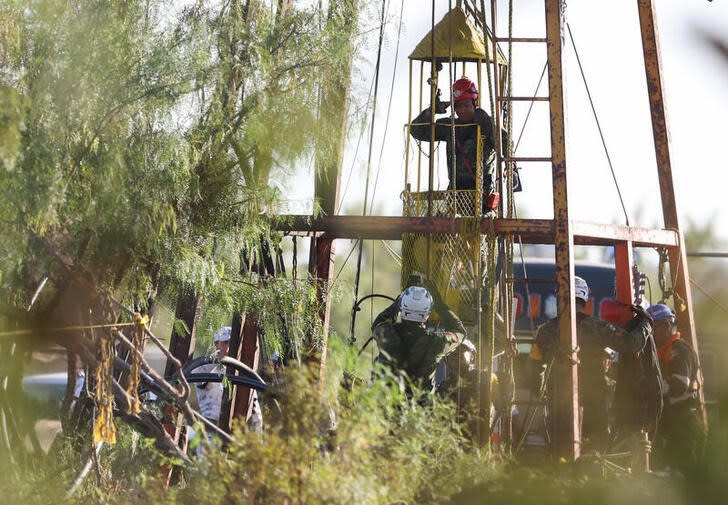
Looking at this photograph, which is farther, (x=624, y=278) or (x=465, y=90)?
(x=624, y=278)

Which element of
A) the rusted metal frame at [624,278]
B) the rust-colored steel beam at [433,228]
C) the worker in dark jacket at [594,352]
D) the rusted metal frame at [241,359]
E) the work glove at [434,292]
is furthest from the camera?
the rusted metal frame at [624,278]

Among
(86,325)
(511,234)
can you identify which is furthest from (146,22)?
(511,234)

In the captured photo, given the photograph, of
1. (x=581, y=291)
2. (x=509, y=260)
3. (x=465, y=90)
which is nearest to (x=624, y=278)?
(x=581, y=291)

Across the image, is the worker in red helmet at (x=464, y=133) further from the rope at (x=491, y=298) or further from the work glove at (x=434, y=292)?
the work glove at (x=434, y=292)

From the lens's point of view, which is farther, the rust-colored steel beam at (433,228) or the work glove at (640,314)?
the work glove at (640,314)

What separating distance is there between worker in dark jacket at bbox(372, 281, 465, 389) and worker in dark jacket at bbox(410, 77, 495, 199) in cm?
255

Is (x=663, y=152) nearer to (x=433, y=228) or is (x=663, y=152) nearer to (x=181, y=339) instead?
(x=433, y=228)

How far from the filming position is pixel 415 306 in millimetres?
8969

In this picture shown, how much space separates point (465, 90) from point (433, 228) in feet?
5.98

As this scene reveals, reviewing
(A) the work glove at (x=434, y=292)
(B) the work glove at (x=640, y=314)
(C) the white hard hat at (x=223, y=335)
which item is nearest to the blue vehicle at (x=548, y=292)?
(B) the work glove at (x=640, y=314)

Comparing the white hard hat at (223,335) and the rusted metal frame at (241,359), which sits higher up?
the white hard hat at (223,335)

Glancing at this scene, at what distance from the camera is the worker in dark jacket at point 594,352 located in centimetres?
1066

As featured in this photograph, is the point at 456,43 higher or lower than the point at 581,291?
higher

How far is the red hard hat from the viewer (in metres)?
11.4
